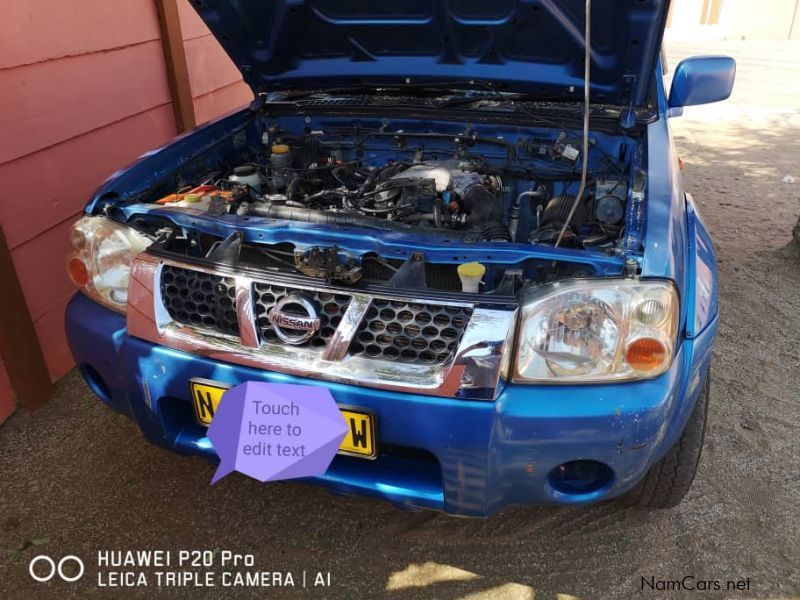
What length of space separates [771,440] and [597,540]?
938 millimetres

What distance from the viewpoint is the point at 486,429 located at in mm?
1493

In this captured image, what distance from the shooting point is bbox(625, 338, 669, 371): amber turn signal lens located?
5.02ft

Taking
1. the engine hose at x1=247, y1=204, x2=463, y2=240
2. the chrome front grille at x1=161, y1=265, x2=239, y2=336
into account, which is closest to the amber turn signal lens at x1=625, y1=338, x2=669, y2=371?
the engine hose at x1=247, y1=204, x2=463, y2=240

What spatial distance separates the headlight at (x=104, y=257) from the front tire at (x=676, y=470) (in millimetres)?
1684

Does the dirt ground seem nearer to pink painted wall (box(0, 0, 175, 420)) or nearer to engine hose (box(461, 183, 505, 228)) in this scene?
pink painted wall (box(0, 0, 175, 420))

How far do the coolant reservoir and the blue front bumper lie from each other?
29 centimetres

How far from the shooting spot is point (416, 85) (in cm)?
266

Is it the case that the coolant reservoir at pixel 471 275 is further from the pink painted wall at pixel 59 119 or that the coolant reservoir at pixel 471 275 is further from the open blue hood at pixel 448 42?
the pink painted wall at pixel 59 119

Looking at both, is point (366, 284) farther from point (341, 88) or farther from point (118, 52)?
point (118, 52)

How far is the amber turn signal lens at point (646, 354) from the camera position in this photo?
153 centimetres

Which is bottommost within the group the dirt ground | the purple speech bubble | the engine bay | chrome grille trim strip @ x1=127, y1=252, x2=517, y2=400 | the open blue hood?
the dirt ground

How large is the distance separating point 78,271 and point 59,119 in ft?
3.88

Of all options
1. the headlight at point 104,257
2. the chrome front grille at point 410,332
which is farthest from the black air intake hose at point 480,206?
the headlight at point 104,257

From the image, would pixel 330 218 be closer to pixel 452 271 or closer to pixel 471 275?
pixel 452 271
